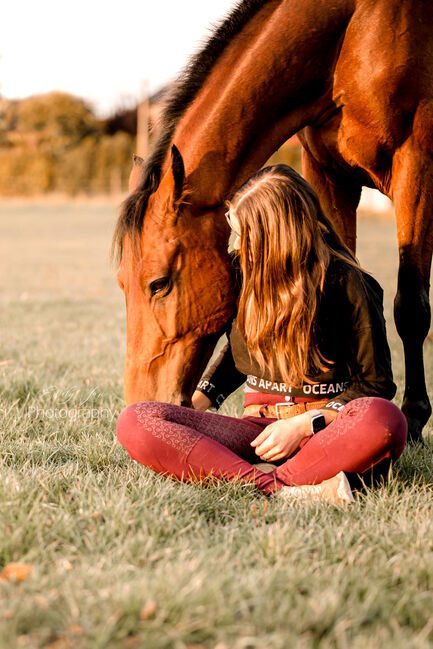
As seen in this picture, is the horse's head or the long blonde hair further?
the horse's head

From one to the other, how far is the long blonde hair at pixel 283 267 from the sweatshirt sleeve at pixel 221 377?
39cm

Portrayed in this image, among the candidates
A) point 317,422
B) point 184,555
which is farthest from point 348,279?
point 184,555

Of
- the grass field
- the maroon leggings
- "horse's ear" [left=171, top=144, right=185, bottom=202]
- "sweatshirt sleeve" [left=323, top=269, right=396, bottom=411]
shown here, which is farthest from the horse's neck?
the grass field

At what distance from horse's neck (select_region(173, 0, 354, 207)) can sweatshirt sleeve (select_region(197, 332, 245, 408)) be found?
0.76 meters

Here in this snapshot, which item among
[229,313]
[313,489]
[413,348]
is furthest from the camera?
[413,348]

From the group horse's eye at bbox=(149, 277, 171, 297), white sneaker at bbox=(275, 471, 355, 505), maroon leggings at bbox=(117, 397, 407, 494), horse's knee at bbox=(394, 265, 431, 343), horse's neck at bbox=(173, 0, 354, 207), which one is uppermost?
horse's neck at bbox=(173, 0, 354, 207)

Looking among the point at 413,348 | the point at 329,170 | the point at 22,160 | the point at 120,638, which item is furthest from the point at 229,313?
the point at 22,160

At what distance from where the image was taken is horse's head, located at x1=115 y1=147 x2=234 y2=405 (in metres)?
2.87

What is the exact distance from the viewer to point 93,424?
10.6 feet

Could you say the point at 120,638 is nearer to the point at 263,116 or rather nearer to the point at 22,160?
the point at 263,116

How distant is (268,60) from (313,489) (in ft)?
6.94

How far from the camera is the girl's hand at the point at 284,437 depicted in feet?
8.18

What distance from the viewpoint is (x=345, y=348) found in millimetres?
2658

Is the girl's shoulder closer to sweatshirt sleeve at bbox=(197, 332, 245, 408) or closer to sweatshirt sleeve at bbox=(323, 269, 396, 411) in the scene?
sweatshirt sleeve at bbox=(323, 269, 396, 411)
